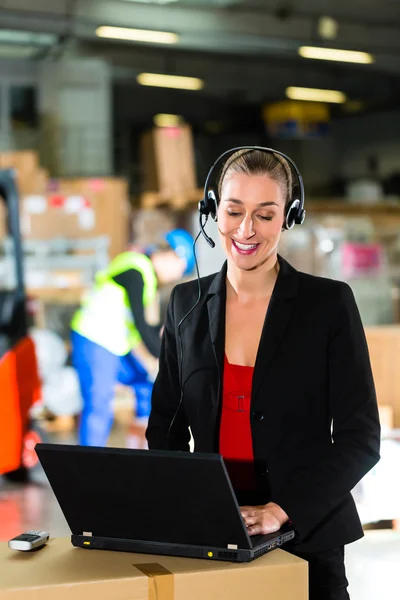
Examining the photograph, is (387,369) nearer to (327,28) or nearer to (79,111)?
(79,111)

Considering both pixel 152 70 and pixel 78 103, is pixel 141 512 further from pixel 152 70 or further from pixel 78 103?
pixel 152 70

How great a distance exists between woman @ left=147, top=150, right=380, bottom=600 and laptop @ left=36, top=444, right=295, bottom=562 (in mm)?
142

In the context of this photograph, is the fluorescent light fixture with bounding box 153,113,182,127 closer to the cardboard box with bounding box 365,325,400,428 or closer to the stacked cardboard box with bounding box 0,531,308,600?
the cardboard box with bounding box 365,325,400,428

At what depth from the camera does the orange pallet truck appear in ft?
16.5

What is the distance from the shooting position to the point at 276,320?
5.38ft

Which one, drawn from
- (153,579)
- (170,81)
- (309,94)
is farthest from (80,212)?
(153,579)

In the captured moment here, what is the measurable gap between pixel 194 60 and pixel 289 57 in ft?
5.18

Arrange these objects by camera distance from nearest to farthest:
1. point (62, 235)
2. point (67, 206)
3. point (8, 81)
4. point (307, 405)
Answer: point (307, 405)
point (62, 235)
point (67, 206)
point (8, 81)

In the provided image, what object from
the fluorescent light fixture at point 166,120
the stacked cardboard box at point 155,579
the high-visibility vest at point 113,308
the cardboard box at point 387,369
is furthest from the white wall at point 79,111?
the stacked cardboard box at point 155,579

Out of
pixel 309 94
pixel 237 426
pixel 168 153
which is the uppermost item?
pixel 309 94

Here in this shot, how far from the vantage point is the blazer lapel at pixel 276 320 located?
161cm

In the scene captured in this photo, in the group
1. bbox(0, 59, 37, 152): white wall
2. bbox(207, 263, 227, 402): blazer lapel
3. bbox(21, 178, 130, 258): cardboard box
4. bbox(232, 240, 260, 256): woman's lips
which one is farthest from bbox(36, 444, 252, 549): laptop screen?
bbox(0, 59, 37, 152): white wall

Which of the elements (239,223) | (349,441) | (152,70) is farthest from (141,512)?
(152,70)

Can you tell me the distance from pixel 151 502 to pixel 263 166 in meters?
0.59
